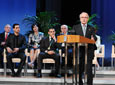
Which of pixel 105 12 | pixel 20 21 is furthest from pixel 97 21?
pixel 20 21

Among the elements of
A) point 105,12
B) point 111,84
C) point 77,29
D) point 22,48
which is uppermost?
point 105,12

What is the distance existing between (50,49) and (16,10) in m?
2.81

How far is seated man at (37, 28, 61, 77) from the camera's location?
5318mm

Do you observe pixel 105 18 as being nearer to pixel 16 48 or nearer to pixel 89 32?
pixel 16 48

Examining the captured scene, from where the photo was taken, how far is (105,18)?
8.02 m

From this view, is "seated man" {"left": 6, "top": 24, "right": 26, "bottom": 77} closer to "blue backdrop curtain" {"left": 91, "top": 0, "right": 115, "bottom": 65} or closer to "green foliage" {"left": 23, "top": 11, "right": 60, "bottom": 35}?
"green foliage" {"left": 23, "top": 11, "right": 60, "bottom": 35}

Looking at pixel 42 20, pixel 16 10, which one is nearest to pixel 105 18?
pixel 42 20

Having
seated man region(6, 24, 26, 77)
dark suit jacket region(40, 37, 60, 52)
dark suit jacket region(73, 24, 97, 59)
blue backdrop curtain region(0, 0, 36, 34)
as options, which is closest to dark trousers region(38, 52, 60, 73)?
dark suit jacket region(40, 37, 60, 52)

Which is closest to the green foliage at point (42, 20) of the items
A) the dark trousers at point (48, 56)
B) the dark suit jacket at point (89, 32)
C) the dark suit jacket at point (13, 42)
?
the dark suit jacket at point (13, 42)

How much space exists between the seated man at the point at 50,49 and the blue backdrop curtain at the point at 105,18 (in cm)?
270

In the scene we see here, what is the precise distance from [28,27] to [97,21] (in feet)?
7.03

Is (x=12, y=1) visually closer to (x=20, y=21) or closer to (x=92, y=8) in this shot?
(x=20, y=21)

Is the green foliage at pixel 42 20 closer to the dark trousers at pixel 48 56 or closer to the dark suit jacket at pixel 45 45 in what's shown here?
the dark suit jacket at pixel 45 45

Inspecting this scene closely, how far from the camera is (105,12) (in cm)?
801
